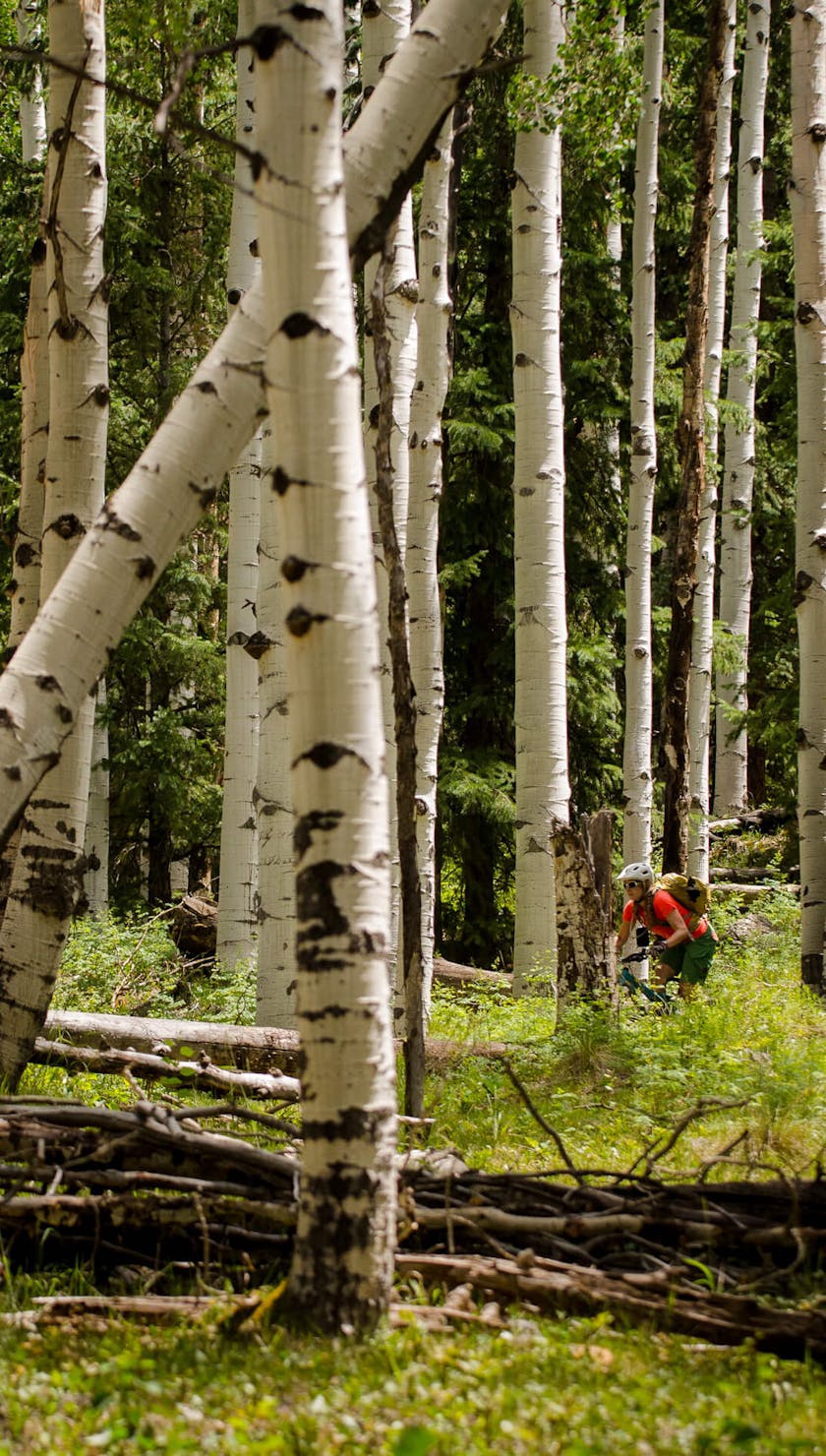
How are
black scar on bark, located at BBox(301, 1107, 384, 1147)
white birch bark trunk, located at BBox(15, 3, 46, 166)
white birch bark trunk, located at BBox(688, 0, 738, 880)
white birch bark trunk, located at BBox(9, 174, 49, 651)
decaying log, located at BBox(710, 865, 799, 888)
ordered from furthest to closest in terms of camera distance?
1. decaying log, located at BBox(710, 865, 799, 888)
2. white birch bark trunk, located at BBox(688, 0, 738, 880)
3. white birch bark trunk, located at BBox(15, 3, 46, 166)
4. white birch bark trunk, located at BBox(9, 174, 49, 651)
5. black scar on bark, located at BBox(301, 1107, 384, 1147)

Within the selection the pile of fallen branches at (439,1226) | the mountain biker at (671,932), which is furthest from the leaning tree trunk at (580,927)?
the pile of fallen branches at (439,1226)

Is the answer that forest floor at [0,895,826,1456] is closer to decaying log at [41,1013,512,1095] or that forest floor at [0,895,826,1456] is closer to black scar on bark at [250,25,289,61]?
decaying log at [41,1013,512,1095]

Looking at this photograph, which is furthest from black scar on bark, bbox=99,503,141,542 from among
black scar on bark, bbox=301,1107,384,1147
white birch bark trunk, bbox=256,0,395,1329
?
black scar on bark, bbox=301,1107,384,1147

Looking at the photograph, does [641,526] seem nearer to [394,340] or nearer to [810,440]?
[810,440]

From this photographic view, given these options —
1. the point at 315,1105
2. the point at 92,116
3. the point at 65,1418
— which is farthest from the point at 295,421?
the point at 92,116

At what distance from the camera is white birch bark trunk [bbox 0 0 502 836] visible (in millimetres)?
4137

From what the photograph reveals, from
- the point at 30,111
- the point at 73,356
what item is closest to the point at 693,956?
the point at 73,356

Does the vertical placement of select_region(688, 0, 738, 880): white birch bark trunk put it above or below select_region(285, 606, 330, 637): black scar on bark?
above

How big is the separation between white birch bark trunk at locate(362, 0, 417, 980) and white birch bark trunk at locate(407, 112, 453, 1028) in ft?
0.94

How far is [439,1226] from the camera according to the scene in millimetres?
3771

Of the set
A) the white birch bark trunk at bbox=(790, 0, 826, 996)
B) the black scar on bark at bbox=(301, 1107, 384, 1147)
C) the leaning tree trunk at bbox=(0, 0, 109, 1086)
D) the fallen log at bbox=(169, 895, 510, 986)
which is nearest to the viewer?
the black scar on bark at bbox=(301, 1107, 384, 1147)

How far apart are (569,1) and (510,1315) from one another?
30.1 ft

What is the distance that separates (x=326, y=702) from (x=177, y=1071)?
2.92 meters

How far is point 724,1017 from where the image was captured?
7715 millimetres
